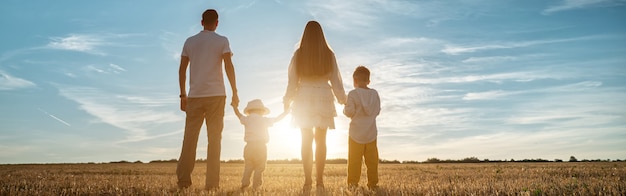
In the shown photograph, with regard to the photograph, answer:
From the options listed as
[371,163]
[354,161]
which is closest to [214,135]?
[354,161]

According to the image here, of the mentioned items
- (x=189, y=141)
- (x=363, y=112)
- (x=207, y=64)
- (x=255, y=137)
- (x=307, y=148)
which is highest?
(x=207, y=64)

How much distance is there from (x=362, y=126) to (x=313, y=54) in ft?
4.68

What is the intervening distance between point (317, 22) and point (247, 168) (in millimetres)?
3041

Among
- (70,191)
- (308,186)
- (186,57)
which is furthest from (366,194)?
(70,191)

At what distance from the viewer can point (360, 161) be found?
25.4 ft

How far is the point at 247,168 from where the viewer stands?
8719mm

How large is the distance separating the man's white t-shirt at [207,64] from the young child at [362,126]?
2.12 metres

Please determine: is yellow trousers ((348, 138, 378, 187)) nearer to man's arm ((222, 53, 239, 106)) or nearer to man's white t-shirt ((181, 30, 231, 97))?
man's arm ((222, 53, 239, 106))

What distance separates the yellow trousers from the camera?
7602 mm

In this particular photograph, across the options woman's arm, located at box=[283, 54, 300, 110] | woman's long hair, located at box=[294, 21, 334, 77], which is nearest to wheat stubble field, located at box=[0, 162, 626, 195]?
woman's arm, located at box=[283, 54, 300, 110]

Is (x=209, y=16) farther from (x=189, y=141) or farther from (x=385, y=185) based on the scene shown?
(x=385, y=185)

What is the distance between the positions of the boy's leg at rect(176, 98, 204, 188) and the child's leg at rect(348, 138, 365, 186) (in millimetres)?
2514

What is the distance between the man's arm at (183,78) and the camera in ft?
25.8

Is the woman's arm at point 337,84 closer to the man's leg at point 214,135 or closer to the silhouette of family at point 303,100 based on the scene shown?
the silhouette of family at point 303,100
